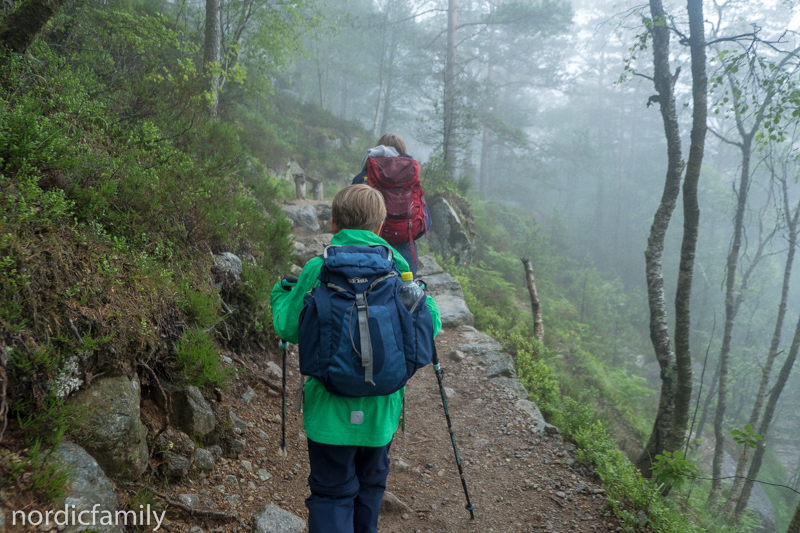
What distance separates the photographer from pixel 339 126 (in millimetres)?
20562

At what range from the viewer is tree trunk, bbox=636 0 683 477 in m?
5.11

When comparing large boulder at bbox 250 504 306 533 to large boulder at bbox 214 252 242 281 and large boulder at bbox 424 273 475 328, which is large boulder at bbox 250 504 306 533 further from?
large boulder at bbox 424 273 475 328

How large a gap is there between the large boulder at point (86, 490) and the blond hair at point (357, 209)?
1.76m

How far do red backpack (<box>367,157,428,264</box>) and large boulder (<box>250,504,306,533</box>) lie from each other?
316 cm

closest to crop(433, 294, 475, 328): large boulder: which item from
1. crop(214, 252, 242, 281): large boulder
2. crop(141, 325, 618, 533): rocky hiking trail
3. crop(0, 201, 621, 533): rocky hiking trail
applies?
crop(0, 201, 621, 533): rocky hiking trail

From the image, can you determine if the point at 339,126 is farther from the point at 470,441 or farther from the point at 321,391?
the point at 321,391

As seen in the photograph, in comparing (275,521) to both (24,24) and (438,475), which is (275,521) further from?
(24,24)

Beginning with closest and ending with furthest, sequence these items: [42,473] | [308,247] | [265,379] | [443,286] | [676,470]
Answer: [42,473], [676,470], [265,379], [308,247], [443,286]

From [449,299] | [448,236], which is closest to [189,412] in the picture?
[449,299]

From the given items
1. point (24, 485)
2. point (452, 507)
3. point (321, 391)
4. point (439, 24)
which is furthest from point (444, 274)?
point (439, 24)

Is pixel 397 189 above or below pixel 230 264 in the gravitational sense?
above

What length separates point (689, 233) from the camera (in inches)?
200

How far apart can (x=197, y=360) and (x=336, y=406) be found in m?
1.53

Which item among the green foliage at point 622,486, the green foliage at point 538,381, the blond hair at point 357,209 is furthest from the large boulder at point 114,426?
the green foliage at point 538,381
